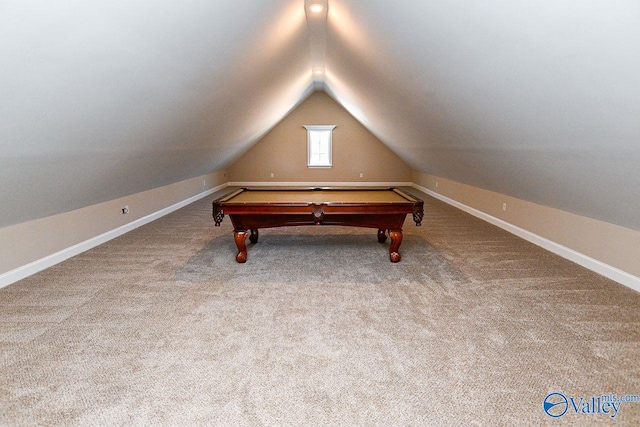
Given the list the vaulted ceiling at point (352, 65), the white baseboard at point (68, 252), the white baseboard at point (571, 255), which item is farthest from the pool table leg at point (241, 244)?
the white baseboard at point (571, 255)

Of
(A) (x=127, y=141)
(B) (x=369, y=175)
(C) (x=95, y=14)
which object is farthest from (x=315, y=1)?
(B) (x=369, y=175)

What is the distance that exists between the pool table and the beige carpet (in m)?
0.33

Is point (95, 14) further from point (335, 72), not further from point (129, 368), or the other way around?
point (335, 72)

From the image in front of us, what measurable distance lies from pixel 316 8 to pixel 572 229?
3.25 m

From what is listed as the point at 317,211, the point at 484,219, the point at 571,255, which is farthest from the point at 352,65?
the point at 571,255

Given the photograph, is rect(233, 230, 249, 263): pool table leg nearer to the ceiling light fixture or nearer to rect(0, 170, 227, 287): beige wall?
rect(0, 170, 227, 287): beige wall

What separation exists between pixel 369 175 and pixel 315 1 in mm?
6579

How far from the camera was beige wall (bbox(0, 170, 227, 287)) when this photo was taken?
302 centimetres

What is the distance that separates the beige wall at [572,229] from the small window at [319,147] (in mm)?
4752

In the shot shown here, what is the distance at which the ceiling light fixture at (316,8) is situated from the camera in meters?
3.59

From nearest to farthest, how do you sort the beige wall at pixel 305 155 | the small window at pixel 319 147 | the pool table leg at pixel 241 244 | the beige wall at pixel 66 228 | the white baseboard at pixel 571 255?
the white baseboard at pixel 571 255, the beige wall at pixel 66 228, the pool table leg at pixel 241 244, the beige wall at pixel 305 155, the small window at pixel 319 147

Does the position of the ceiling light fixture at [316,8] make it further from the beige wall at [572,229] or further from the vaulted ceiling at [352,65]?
the beige wall at [572,229]

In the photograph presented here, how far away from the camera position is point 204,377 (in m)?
1.83

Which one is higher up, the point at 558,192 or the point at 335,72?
the point at 335,72
